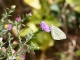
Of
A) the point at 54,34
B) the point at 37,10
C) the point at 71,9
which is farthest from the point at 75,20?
the point at 54,34

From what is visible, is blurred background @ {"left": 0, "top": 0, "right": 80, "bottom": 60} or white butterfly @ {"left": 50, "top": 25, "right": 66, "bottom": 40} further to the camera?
blurred background @ {"left": 0, "top": 0, "right": 80, "bottom": 60}

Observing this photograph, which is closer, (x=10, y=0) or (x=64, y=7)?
(x=64, y=7)

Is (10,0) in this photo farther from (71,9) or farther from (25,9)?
(71,9)

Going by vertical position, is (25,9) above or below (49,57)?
above

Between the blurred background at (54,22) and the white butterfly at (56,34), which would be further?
the blurred background at (54,22)

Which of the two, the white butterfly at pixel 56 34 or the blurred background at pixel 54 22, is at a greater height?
the white butterfly at pixel 56 34

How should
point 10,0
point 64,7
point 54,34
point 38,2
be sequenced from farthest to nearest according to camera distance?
point 10,0 → point 64,7 → point 38,2 → point 54,34

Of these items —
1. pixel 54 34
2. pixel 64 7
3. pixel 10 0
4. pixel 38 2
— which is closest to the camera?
pixel 54 34

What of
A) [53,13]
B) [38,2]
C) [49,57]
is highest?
[38,2]
